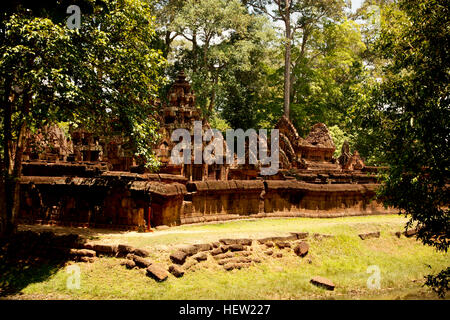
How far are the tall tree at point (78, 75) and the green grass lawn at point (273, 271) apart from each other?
2.85m

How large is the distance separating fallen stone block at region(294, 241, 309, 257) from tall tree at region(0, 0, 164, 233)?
15.9 ft

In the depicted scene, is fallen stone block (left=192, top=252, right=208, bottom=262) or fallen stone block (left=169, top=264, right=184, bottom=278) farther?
fallen stone block (left=192, top=252, right=208, bottom=262)

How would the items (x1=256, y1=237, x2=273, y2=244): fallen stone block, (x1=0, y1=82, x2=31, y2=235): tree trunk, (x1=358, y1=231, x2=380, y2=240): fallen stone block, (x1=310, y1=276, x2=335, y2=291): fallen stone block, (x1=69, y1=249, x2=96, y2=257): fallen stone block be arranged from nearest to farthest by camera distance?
(x1=310, y1=276, x2=335, y2=291): fallen stone block → (x1=69, y1=249, x2=96, y2=257): fallen stone block → (x1=0, y1=82, x2=31, y2=235): tree trunk → (x1=256, y1=237, x2=273, y2=244): fallen stone block → (x1=358, y1=231, x2=380, y2=240): fallen stone block

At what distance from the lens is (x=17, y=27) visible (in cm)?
792

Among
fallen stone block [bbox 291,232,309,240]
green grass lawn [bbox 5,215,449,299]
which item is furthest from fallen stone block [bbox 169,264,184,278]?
fallen stone block [bbox 291,232,309,240]

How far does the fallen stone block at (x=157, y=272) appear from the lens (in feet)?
23.8

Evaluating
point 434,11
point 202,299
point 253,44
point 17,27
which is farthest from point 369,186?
point 253,44

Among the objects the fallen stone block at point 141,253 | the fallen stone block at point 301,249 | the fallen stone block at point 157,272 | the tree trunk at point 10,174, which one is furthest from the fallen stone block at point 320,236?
the tree trunk at point 10,174

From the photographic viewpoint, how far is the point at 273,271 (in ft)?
28.2

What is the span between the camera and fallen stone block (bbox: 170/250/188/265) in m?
7.75

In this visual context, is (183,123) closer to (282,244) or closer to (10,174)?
(10,174)

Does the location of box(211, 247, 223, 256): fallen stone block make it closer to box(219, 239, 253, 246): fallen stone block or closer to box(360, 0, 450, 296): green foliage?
box(219, 239, 253, 246): fallen stone block

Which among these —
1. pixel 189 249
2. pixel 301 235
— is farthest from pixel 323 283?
pixel 189 249

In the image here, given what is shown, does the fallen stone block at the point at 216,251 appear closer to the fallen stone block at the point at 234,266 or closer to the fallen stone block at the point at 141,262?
the fallen stone block at the point at 234,266
